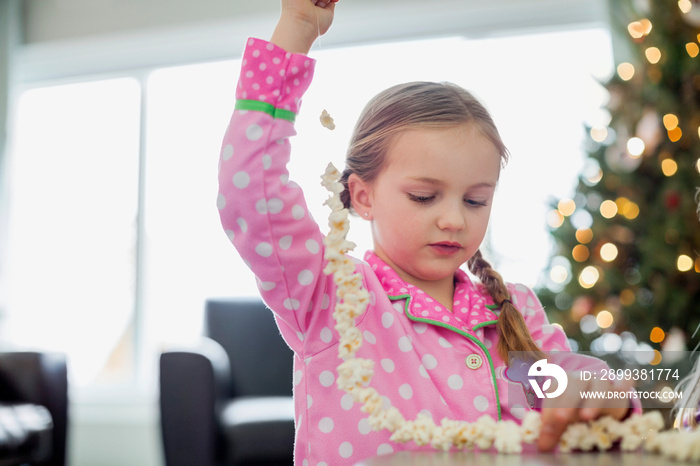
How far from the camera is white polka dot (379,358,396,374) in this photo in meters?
0.90

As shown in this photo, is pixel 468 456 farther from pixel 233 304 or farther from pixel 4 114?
pixel 4 114

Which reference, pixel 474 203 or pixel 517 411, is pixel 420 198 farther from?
pixel 517 411

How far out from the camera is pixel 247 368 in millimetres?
3350

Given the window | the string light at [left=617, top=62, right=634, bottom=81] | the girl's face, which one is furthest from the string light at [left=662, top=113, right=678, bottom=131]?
the girl's face

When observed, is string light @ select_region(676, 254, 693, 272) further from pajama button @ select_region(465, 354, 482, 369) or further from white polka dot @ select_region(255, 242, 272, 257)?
white polka dot @ select_region(255, 242, 272, 257)

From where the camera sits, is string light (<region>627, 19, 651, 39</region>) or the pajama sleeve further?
string light (<region>627, 19, 651, 39</region>)

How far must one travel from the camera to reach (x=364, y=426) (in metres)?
0.89

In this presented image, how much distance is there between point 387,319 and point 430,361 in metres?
0.08

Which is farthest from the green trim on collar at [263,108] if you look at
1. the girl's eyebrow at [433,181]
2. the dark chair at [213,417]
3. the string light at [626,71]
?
the string light at [626,71]

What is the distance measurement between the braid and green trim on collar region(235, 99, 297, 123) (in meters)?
0.44

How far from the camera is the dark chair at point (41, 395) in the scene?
8.81ft

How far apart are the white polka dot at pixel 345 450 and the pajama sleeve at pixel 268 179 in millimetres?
215

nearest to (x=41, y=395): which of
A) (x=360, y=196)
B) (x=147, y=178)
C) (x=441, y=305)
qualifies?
(x=147, y=178)

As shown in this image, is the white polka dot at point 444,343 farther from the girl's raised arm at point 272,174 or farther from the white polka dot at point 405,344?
the girl's raised arm at point 272,174
